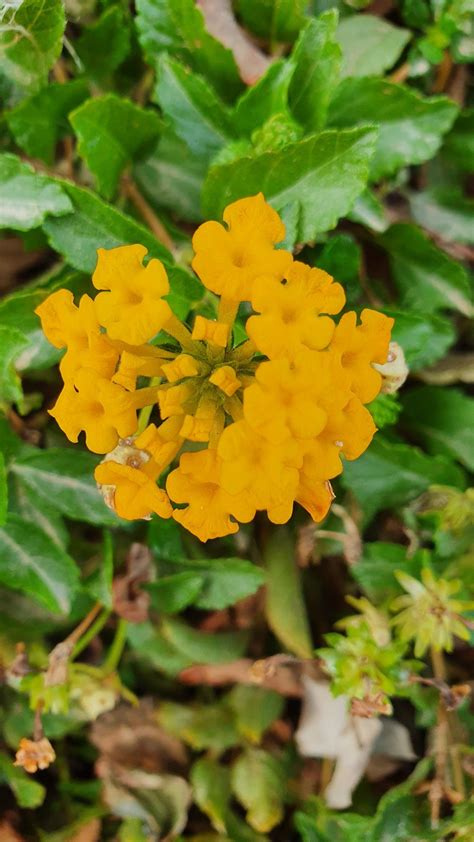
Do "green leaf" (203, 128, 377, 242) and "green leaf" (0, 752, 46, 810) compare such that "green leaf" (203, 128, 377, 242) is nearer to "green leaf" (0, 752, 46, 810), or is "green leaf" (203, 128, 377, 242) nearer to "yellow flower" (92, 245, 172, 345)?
"yellow flower" (92, 245, 172, 345)

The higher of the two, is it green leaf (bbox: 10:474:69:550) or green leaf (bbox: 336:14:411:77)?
green leaf (bbox: 336:14:411:77)

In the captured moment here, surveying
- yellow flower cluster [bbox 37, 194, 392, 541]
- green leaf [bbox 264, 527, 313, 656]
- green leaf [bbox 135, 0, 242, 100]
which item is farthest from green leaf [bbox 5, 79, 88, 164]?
green leaf [bbox 264, 527, 313, 656]

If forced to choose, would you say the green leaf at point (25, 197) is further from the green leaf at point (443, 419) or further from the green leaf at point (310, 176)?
the green leaf at point (443, 419)

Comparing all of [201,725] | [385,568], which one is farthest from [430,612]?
[201,725]

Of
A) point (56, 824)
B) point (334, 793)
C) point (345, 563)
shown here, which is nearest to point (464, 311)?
point (345, 563)

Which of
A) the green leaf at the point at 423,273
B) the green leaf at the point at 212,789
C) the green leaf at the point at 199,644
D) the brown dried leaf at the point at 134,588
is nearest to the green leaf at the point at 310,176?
the green leaf at the point at 423,273

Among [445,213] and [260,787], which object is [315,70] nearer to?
[445,213]
